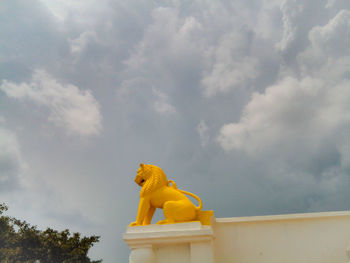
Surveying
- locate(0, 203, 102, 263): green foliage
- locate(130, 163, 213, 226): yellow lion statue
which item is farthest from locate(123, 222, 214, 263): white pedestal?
locate(0, 203, 102, 263): green foliage

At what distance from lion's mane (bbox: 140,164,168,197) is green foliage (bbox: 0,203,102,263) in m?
11.9

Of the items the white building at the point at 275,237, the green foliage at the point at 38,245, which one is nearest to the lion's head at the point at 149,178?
the white building at the point at 275,237

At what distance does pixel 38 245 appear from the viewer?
48.0 feet

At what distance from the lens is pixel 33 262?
1414cm

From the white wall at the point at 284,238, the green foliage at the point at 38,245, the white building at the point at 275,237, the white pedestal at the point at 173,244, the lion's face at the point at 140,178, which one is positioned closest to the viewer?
the white pedestal at the point at 173,244

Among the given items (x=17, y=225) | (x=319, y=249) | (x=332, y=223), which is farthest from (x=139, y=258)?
(x=17, y=225)

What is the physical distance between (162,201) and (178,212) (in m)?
0.58

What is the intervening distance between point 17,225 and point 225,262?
47.0 ft

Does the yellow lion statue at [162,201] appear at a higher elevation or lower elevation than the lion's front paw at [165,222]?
higher

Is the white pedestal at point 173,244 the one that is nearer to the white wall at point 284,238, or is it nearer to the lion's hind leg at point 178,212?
the lion's hind leg at point 178,212

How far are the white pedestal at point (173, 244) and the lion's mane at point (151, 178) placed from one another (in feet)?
3.39

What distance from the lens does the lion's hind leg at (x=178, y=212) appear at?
530cm

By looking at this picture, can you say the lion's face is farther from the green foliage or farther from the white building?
the green foliage

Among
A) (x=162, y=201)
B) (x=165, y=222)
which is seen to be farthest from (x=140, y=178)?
(x=165, y=222)
